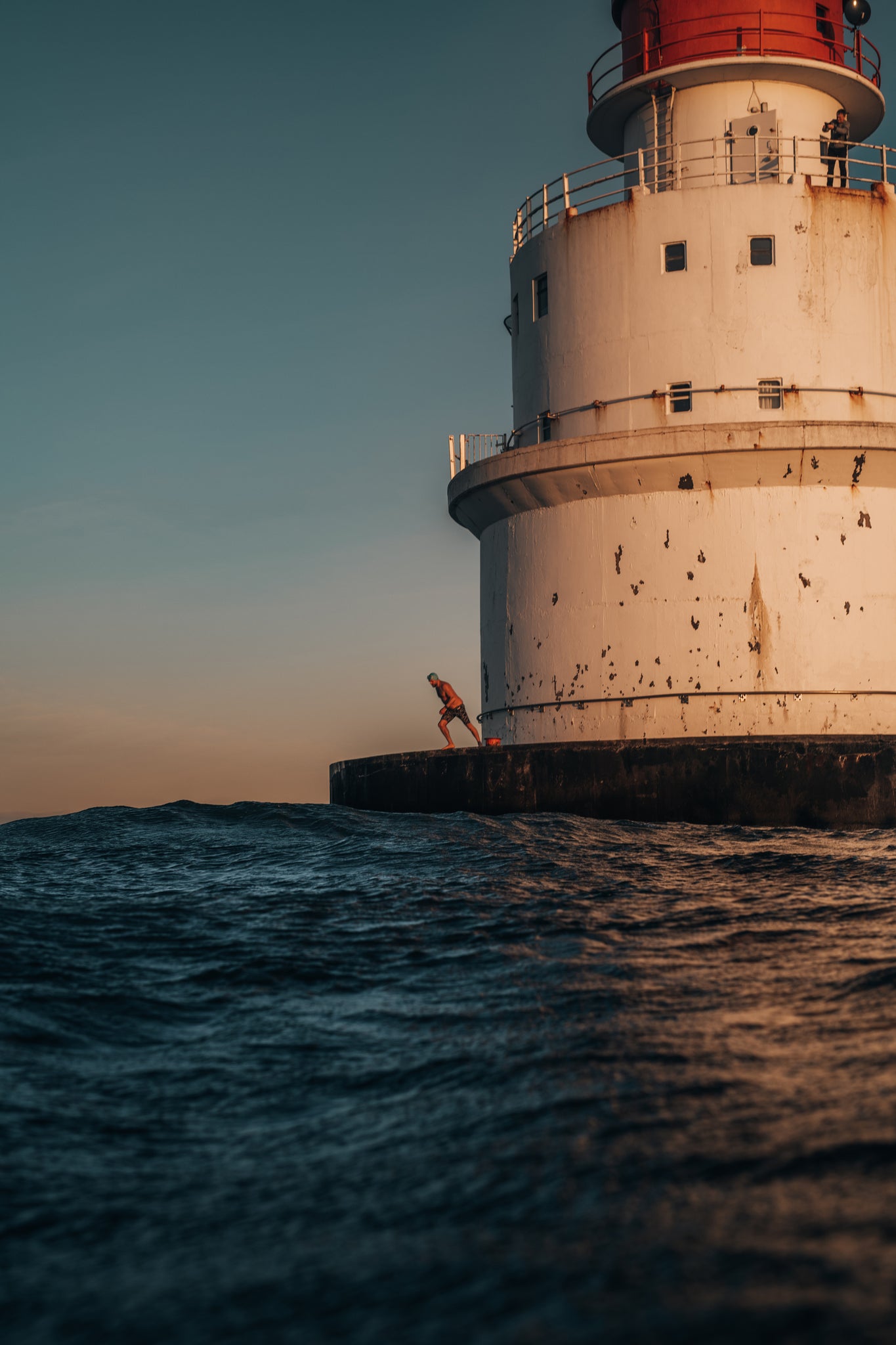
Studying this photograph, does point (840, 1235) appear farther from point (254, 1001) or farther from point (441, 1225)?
point (254, 1001)

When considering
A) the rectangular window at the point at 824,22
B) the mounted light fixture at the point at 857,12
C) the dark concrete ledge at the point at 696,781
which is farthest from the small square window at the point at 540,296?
the dark concrete ledge at the point at 696,781

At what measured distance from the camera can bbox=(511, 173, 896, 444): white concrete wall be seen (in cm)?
1755

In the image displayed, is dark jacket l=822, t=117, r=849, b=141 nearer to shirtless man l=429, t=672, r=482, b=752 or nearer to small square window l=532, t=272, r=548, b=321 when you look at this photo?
small square window l=532, t=272, r=548, b=321

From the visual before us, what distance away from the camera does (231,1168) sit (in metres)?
3.76

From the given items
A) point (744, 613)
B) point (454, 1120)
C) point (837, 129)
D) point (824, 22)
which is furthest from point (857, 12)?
point (454, 1120)

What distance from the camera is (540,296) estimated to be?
19438mm

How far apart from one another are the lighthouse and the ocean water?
8219 mm

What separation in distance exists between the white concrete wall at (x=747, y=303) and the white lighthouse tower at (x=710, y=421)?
0.03 metres

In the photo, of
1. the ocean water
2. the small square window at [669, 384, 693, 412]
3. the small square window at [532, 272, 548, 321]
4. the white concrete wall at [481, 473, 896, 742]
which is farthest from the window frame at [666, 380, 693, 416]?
the ocean water

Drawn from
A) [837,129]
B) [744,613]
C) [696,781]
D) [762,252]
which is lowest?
[696,781]

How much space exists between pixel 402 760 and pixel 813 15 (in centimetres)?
1454

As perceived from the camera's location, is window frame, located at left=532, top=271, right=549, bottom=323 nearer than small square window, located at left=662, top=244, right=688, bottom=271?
No

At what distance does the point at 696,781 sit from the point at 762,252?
891cm

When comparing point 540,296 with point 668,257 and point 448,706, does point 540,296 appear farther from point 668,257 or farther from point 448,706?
point 448,706
